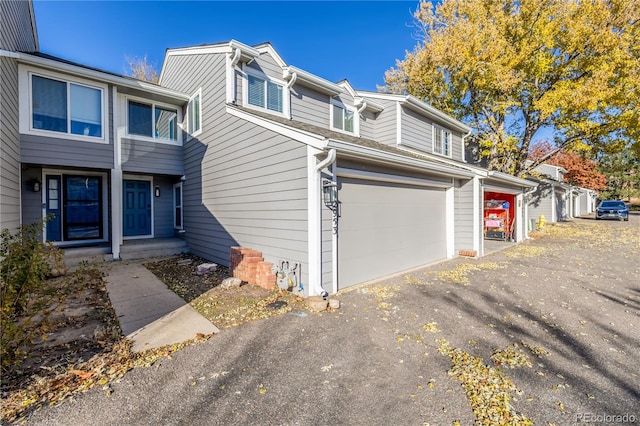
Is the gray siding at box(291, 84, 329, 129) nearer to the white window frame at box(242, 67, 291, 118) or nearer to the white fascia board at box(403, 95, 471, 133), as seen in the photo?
the white window frame at box(242, 67, 291, 118)

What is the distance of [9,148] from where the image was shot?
19.5ft

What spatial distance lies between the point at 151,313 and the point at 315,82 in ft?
24.7

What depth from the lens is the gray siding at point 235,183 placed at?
537cm

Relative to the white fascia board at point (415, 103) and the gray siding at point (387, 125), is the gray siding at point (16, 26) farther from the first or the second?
the gray siding at point (387, 125)

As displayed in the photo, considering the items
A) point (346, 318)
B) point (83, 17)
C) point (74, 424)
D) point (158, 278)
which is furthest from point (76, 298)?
point (83, 17)

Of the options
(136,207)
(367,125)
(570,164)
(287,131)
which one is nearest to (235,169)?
(287,131)

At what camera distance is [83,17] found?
27.1 ft

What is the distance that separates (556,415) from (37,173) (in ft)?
37.6

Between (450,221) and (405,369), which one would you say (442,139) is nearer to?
(450,221)

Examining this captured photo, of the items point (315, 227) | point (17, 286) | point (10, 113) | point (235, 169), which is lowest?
point (17, 286)

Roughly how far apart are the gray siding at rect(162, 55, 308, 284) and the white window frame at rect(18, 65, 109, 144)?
224cm

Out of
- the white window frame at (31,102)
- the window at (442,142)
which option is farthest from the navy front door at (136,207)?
the window at (442,142)

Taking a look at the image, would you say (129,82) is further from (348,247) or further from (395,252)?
(395,252)

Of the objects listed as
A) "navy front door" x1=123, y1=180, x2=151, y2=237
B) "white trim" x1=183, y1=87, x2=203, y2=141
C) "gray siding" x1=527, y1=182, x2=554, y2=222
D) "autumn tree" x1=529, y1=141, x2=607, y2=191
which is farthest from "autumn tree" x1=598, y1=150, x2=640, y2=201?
"navy front door" x1=123, y1=180, x2=151, y2=237
